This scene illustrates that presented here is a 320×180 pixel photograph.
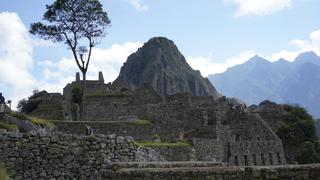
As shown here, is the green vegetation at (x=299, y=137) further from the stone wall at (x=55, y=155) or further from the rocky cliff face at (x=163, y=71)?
the rocky cliff face at (x=163, y=71)

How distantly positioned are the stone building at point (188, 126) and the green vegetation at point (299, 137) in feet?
20.3

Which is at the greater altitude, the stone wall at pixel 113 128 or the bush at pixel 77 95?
the bush at pixel 77 95

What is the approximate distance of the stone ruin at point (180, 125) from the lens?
1183 inches

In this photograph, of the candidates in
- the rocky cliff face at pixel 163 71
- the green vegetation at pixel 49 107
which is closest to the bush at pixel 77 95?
the green vegetation at pixel 49 107

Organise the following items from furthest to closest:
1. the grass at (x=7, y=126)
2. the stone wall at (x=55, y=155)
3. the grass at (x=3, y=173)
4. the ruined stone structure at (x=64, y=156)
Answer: the grass at (x=7, y=126)
the stone wall at (x=55, y=155)
the ruined stone structure at (x=64, y=156)
the grass at (x=3, y=173)

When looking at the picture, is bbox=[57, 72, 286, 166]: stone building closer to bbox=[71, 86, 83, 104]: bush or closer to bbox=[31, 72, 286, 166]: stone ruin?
bbox=[31, 72, 286, 166]: stone ruin

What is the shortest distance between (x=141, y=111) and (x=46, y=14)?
1049 cm

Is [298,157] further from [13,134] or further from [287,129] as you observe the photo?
[13,134]

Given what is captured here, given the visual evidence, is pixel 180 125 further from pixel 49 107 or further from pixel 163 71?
pixel 163 71

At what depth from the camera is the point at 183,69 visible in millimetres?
133125

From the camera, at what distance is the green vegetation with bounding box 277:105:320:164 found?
58.0 meters

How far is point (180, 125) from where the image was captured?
123 feet

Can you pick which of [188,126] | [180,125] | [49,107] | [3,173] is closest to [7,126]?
[3,173]

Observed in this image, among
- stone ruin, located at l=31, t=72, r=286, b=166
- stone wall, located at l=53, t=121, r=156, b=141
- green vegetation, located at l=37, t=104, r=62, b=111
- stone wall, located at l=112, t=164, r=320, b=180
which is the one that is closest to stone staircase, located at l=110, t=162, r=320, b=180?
stone wall, located at l=112, t=164, r=320, b=180
